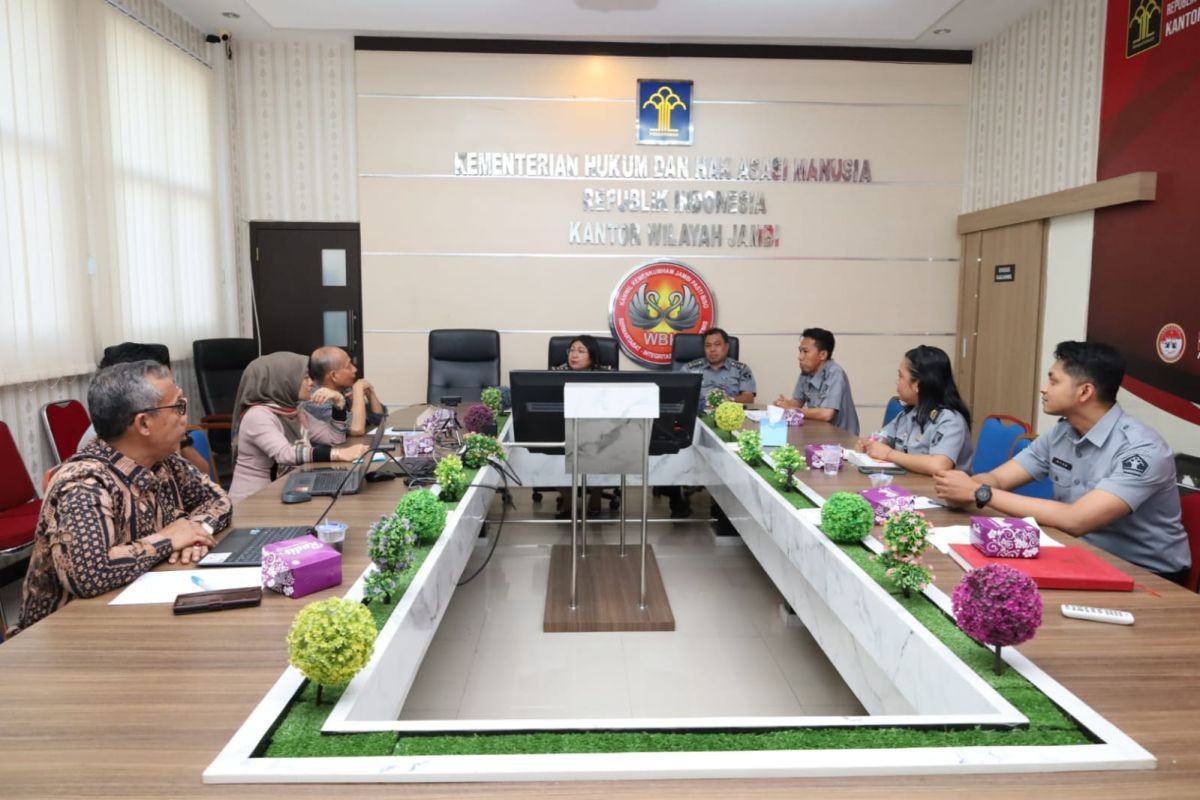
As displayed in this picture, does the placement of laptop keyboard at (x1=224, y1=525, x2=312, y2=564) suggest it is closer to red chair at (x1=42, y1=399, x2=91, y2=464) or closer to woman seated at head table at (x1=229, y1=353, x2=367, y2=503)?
woman seated at head table at (x1=229, y1=353, x2=367, y2=503)

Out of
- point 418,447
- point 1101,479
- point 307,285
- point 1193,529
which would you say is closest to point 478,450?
point 418,447

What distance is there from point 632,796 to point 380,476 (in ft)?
6.57

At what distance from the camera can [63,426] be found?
13.1ft

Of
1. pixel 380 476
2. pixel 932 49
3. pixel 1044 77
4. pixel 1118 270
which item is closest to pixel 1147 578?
pixel 380 476

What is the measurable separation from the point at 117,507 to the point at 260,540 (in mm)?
330

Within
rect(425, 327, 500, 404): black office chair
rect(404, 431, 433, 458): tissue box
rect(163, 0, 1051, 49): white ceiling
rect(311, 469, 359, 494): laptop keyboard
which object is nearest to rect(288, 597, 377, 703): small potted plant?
rect(311, 469, 359, 494): laptop keyboard

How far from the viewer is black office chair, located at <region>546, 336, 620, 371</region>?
543cm

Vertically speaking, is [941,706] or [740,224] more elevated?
[740,224]

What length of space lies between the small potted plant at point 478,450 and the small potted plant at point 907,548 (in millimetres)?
1663

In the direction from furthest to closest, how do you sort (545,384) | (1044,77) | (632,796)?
1. (1044,77)
2. (545,384)
3. (632,796)

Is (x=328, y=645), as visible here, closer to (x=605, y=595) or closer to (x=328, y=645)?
(x=328, y=645)

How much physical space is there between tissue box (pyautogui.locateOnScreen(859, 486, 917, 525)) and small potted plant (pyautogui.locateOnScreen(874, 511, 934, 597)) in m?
0.46

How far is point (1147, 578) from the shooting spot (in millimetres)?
1778

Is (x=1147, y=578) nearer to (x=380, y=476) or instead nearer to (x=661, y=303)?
(x=380, y=476)
